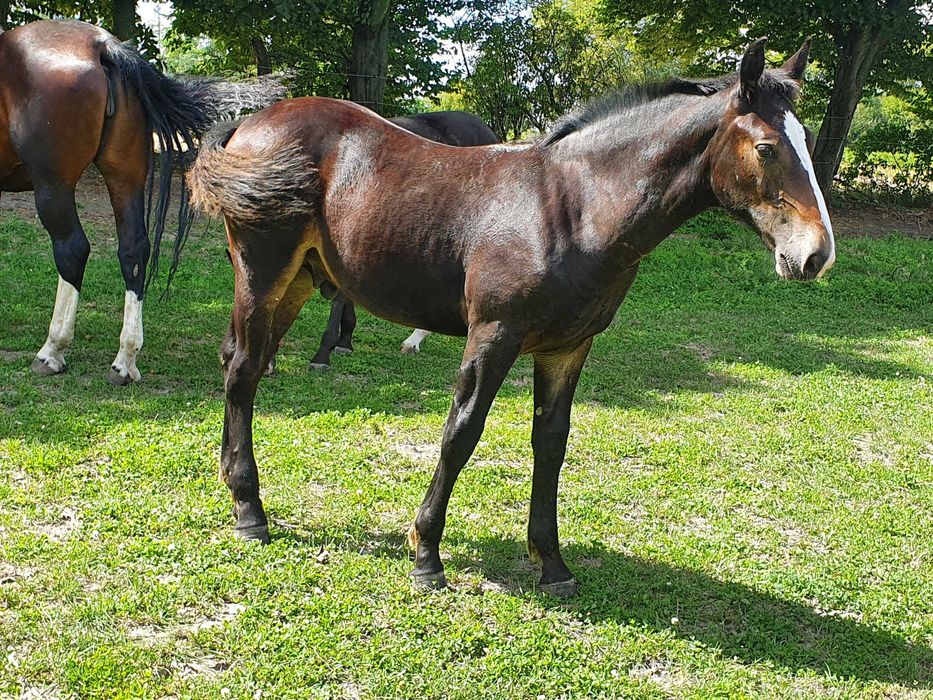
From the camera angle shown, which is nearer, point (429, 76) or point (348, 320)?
point (348, 320)

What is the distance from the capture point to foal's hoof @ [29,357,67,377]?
6.07 metres

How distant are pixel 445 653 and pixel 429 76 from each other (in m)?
12.1

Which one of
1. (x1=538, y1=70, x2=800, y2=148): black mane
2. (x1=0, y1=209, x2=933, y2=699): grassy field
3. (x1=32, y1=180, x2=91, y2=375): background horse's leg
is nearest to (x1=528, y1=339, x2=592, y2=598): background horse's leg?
(x1=0, y1=209, x2=933, y2=699): grassy field

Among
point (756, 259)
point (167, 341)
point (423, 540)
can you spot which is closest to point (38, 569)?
point (423, 540)

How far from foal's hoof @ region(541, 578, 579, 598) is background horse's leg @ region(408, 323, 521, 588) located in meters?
0.47

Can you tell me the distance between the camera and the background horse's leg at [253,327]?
390 centimetres

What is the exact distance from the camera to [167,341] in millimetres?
7133

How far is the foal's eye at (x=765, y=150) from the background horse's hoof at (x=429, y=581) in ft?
6.89

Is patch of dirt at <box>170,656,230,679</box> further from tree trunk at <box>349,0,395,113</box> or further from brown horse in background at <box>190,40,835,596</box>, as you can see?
tree trunk at <box>349,0,395,113</box>

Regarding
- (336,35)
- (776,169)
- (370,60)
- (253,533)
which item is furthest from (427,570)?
(336,35)

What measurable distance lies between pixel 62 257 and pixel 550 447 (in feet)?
13.0

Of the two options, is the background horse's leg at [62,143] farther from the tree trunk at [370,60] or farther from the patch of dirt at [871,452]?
the tree trunk at [370,60]

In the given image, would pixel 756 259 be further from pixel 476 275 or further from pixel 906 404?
pixel 476 275

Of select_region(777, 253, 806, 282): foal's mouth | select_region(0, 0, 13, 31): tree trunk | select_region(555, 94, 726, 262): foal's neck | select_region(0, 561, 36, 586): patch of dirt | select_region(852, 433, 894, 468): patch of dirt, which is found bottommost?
select_region(0, 561, 36, 586): patch of dirt
